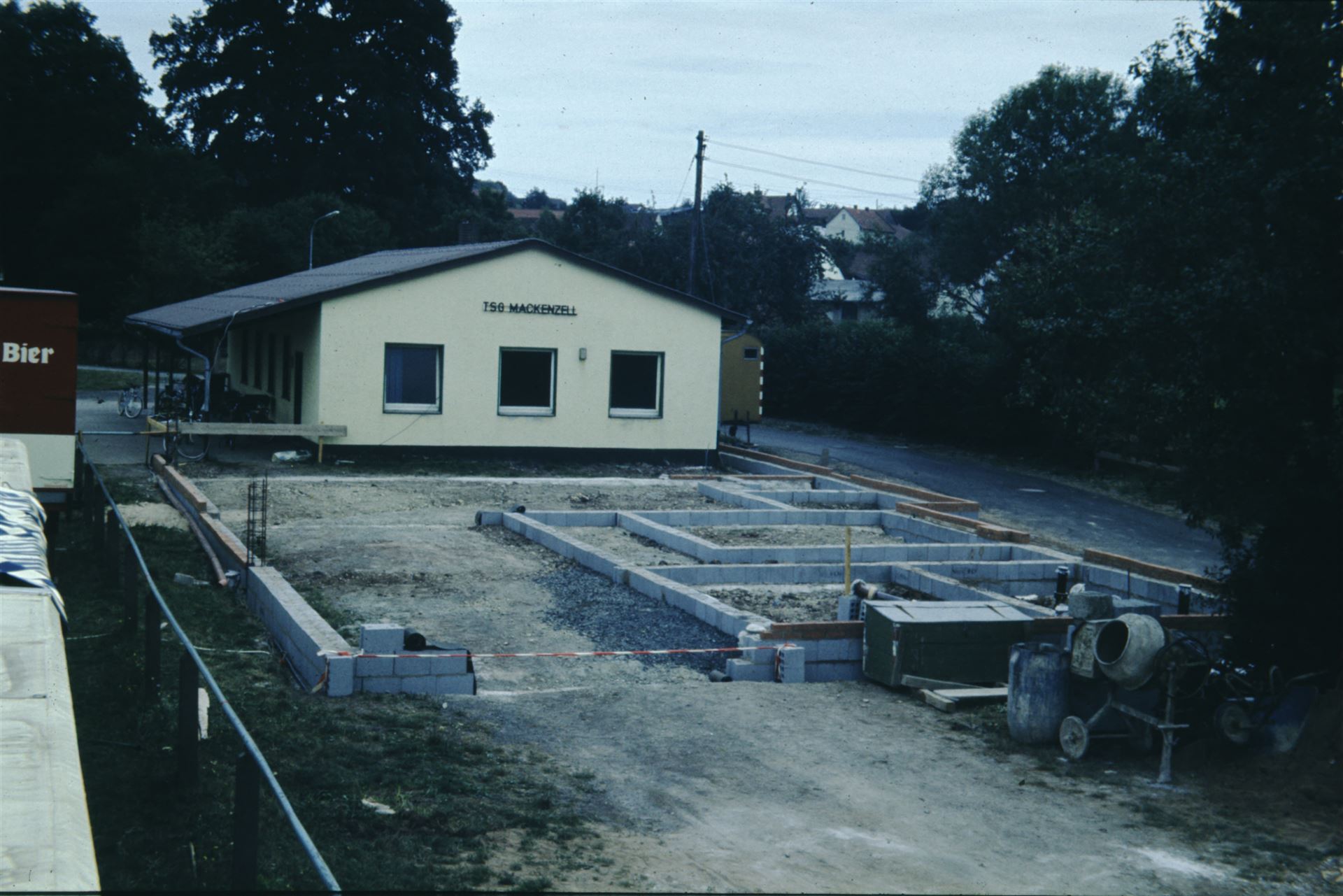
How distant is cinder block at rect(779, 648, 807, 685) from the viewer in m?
11.1

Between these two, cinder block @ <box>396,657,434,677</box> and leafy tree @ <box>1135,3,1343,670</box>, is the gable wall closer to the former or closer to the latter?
cinder block @ <box>396,657,434,677</box>

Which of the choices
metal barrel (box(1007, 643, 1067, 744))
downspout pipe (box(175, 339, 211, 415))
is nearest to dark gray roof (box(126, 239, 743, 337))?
downspout pipe (box(175, 339, 211, 415))

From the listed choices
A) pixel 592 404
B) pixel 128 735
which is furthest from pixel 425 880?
pixel 592 404

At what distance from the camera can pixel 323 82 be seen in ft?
206

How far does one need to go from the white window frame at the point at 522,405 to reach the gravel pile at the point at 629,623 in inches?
554

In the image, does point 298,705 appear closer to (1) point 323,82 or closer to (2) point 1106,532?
(2) point 1106,532

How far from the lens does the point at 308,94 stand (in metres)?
63.6

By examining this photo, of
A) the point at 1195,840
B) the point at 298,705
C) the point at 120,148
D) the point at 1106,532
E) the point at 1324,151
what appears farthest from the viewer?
the point at 120,148

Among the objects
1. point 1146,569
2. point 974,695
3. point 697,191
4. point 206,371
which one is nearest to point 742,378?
point 697,191

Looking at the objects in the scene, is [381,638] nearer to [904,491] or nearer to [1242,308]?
[1242,308]

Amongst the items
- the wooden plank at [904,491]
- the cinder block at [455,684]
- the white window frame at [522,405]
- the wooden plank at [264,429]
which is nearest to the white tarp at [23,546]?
the cinder block at [455,684]

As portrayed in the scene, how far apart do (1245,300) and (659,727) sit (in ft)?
17.1

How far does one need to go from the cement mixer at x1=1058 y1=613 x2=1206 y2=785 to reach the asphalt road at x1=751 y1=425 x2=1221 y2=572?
11.0 m

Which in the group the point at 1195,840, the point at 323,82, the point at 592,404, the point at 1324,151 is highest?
the point at 323,82
